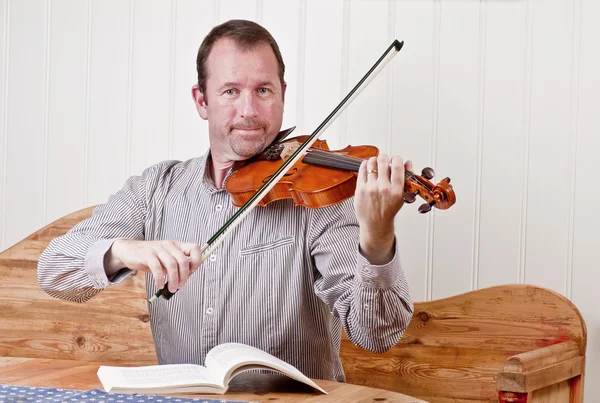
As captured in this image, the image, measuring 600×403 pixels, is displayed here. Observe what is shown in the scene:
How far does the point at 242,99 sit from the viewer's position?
1821 mm

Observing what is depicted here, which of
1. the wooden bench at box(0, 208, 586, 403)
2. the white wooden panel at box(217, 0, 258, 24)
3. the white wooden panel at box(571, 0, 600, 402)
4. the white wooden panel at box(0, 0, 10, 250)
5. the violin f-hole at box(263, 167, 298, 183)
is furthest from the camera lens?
the white wooden panel at box(0, 0, 10, 250)

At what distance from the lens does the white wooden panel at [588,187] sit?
2.14 meters

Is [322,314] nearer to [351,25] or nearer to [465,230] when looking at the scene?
[465,230]

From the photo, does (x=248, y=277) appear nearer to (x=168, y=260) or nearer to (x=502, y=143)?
(x=168, y=260)

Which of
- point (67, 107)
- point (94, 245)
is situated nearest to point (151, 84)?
point (67, 107)

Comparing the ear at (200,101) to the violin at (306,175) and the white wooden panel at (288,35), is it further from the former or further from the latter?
the white wooden panel at (288,35)

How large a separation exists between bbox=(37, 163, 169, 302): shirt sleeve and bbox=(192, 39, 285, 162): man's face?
220 mm

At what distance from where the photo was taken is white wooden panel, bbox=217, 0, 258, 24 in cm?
250

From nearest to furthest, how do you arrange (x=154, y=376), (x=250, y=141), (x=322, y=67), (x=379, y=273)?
1. (x=154, y=376)
2. (x=379, y=273)
3. (x=250, y=141)
4. (x=322, y=67)

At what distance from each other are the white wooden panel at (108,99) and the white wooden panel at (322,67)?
0.60 metres

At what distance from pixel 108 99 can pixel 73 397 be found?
155 cm

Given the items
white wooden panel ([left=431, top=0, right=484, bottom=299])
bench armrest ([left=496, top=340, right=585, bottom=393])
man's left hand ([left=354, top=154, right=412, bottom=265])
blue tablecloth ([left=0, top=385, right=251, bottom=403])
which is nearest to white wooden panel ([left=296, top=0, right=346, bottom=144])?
white wooden panel ([left=431, top=0, right=484, bottom=299])

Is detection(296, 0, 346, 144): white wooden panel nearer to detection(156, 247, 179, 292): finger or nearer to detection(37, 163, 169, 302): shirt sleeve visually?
detection(37, 163, 169, 302): shirt sleeve

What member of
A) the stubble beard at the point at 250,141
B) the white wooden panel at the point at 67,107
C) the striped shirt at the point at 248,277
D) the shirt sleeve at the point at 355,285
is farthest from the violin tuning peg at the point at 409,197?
the white wooden panel at the point at 67,107
